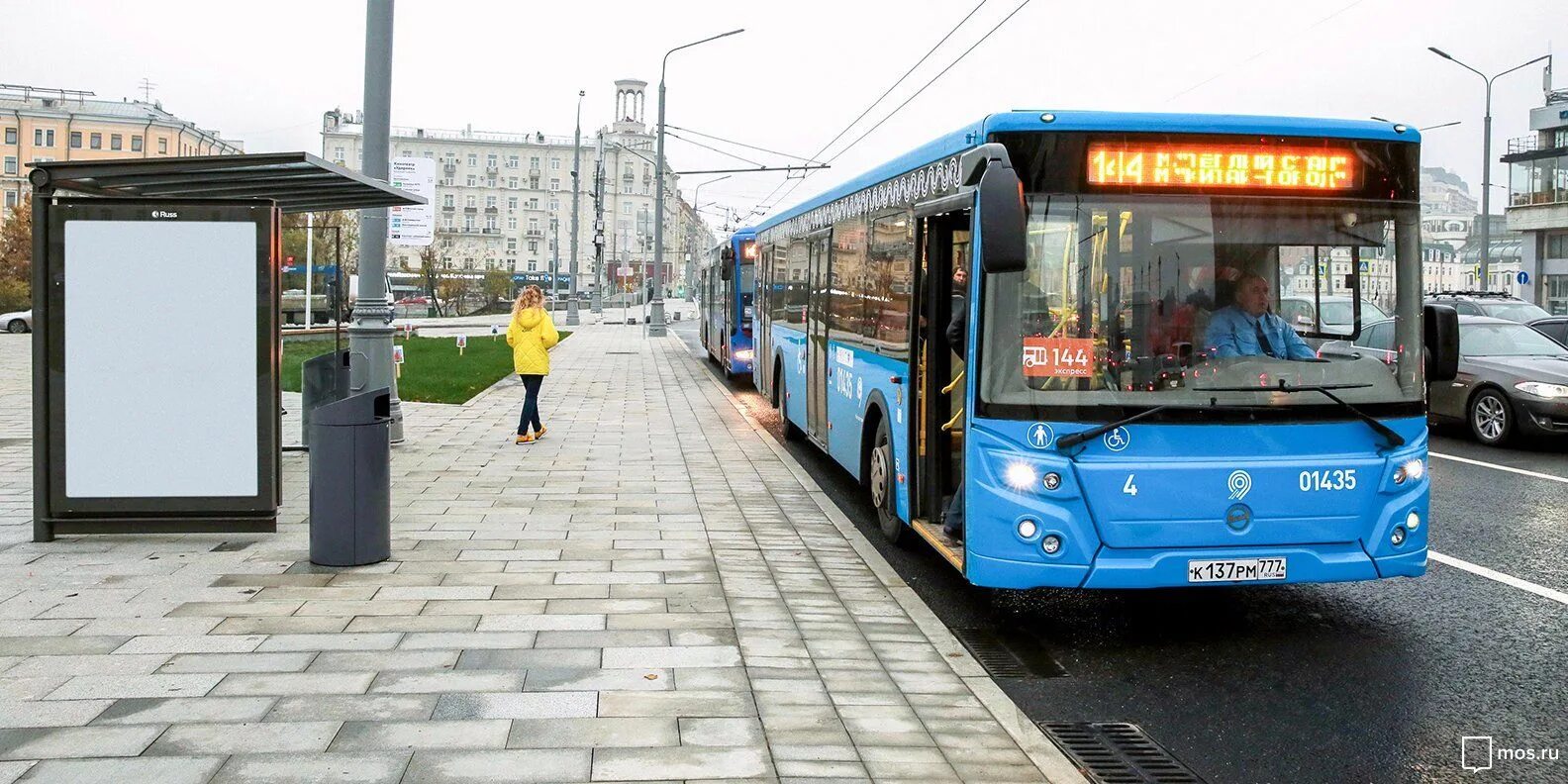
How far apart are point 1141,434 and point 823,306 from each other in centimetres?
568

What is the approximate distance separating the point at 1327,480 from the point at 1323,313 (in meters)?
0.83

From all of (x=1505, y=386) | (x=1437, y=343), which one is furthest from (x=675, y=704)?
(x=1505, y=386)

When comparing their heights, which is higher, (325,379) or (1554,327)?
(1554,327)

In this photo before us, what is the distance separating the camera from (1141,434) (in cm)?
623

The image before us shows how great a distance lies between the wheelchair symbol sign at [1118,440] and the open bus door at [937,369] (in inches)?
60.5

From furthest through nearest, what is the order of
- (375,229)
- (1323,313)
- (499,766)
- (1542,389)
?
1. (1542,389)
2. (375,229)
3. (1323,313)
4. (499,766)

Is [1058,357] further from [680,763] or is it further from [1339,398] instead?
[680,763]

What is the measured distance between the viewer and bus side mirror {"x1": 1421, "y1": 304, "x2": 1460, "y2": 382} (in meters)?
6.70

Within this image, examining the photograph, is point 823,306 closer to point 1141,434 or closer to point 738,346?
point 1141,434

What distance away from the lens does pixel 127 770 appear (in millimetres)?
4332

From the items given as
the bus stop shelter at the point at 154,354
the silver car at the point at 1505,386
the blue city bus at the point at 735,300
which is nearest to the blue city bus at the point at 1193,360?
the bus stop shelter at the point at 154,354

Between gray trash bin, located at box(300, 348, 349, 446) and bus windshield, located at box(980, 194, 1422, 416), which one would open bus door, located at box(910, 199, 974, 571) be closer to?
bus windshield, located at box(980, 194, 1422, 416)

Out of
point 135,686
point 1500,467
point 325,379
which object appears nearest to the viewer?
point 135,686

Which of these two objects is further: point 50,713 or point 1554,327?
point 1554,327
